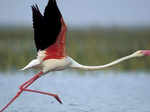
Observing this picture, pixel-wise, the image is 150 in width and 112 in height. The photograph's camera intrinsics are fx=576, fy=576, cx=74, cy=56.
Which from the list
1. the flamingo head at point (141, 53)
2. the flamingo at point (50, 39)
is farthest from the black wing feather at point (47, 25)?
the flamingo head at point (141, 53)

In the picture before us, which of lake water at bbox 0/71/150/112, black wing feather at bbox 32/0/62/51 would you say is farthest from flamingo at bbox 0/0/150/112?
lake water at bbox 0/71/150/112

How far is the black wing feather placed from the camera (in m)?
10.2

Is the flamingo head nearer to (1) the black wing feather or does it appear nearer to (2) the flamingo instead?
(2) the flamingo

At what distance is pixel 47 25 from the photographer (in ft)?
34.8

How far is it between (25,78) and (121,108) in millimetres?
4777

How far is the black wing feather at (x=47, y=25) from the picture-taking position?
10234mm

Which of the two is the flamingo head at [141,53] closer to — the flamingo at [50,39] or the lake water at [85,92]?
the flamingo at [50,39]

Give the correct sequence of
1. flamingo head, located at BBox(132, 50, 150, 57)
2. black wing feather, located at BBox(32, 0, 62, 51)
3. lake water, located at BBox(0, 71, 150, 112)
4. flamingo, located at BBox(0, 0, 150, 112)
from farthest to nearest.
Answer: lake water, located at BBox(0, 71, 150, 112) → flamingo head, located at BBox(132, 50, 150, 57) → flamingo, located at BBox(0, 0, 150, 112) → black wing feather, located at BBox(32, 0, 62, 51)

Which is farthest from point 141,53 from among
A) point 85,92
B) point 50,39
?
point 85,92

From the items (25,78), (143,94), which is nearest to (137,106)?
(143,94)

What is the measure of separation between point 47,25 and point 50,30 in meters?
0.12

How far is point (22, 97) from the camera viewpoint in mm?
13719

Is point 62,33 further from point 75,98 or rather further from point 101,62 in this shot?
point 101,62

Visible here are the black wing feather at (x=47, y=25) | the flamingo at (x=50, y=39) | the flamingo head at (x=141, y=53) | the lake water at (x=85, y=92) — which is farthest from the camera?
the lake water at (x=85, y=92)
